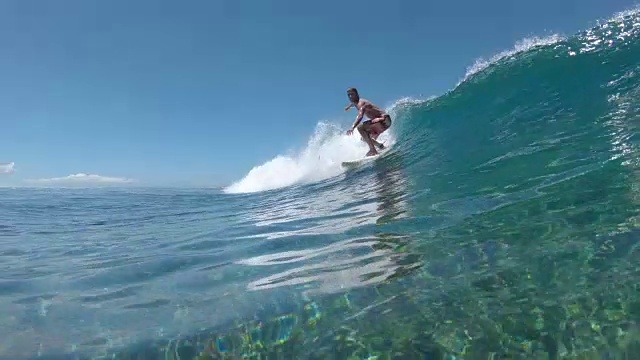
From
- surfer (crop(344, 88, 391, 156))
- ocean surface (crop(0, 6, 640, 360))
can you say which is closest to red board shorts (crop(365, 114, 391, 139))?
surfer (crop(344, 88, 391, 156))

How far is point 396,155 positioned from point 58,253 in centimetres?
949

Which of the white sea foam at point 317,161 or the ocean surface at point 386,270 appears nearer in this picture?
the ocean surface at point 386,270

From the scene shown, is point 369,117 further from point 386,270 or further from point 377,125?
point 386,270

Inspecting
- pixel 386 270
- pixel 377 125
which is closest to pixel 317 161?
pixel 377 125

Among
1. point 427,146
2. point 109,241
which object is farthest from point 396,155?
point 109,241

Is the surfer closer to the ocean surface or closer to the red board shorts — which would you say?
the red board shorts

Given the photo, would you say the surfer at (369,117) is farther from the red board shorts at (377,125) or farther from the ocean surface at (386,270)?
the ocean surface at (386,270)

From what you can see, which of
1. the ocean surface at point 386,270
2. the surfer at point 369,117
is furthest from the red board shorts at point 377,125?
the ocean surface at point 386,270

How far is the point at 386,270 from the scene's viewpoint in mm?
4164

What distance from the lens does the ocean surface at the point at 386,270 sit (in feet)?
10.4

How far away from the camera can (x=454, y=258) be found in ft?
14.1

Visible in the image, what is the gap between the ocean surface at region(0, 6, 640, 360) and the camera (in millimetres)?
3160

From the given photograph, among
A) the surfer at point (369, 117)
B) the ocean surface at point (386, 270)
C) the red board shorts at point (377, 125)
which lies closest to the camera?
the ocean surface at point (386, 270)

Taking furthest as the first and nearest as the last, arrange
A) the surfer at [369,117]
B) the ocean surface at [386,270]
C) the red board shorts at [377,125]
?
the red board shorts at [377,125] → the surfer at [369,117] → the ocean surface at [386,270]
